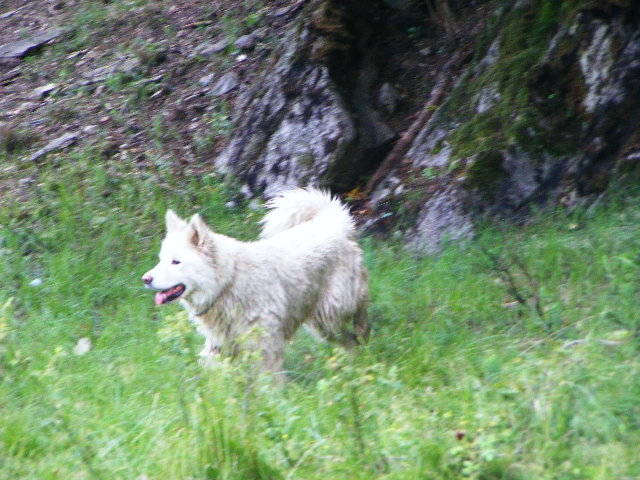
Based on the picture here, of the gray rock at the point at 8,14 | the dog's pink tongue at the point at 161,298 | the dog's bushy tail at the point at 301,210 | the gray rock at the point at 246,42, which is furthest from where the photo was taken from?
the gray rock at the point at 8,14

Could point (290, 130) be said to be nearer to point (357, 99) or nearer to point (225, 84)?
point (357, 99)

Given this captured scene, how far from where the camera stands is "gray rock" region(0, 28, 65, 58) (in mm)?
13234

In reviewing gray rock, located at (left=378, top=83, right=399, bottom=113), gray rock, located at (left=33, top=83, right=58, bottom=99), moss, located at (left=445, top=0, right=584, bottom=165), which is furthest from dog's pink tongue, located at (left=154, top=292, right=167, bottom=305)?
gray rock, located at (left=33, top=83, right=58, bottom=99)

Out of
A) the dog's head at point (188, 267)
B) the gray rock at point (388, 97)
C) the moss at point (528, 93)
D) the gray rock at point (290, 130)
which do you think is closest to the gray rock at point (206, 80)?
the gray rock at point (290, 130)

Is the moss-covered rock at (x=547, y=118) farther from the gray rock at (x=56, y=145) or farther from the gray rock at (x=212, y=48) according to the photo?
the gray rock at (x=56, y=145)

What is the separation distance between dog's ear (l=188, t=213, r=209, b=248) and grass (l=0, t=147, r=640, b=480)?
0.53m

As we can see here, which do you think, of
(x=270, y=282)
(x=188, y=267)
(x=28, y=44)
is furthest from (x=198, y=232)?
(x=28, y=44)

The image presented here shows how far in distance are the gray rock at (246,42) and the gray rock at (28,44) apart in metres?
3.26

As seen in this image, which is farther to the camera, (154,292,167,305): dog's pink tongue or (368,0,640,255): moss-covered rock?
(368,0,640,255): moss-covered rock

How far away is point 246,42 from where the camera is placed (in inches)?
459

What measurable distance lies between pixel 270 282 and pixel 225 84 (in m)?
5.24

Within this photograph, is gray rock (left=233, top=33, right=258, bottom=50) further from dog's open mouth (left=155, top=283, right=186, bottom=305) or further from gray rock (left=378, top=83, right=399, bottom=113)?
dog's open mouth (left=155, top=283, right=186, bottom=305)

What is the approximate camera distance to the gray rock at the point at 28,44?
13234 mm

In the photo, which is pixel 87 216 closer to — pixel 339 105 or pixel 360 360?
pixel 339 105
